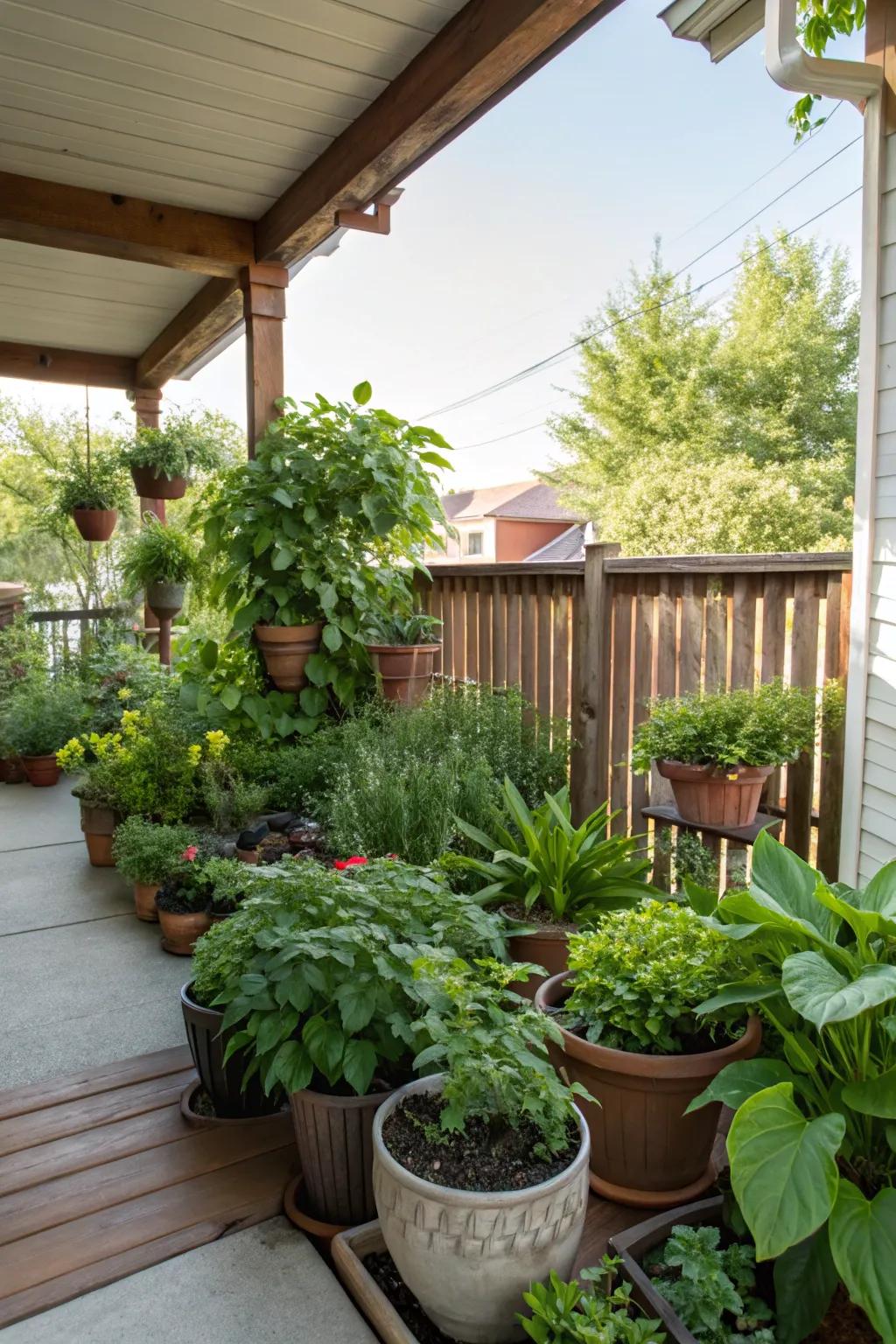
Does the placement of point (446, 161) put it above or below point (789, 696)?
above

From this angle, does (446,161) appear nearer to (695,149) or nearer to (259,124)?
(695,149)

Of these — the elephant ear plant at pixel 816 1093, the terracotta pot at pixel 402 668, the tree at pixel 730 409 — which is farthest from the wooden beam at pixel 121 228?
the tree at pixel 730 409

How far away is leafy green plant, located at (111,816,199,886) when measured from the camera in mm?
3059

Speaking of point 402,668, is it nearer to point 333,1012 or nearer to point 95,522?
point 333,1012

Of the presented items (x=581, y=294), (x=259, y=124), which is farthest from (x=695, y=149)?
(x=259, y=124)

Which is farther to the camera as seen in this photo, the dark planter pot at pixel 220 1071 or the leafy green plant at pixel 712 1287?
the dark planter pot at pixel 220 1071

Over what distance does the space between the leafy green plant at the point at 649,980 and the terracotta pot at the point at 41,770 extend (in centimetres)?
418

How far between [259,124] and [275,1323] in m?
3.59

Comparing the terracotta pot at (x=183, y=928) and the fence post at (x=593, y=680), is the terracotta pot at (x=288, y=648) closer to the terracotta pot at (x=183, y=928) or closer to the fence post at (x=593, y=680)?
the fence post at (x=593, y=680)

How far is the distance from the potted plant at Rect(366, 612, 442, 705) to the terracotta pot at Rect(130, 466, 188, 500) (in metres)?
2.07

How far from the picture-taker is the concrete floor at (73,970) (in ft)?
A: 7.66

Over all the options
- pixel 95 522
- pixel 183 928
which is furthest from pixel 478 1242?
pixel 95 522

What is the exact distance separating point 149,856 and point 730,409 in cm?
1792

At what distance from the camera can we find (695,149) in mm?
25203
